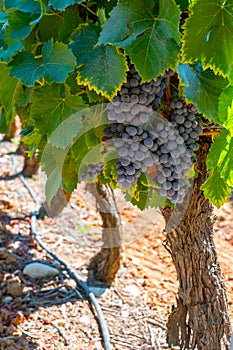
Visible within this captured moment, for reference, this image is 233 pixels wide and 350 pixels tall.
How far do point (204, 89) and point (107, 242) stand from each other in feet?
4.41

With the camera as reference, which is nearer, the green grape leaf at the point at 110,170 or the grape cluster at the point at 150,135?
the grape cluster at the point at 150,135

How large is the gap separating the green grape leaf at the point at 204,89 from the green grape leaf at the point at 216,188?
0.13m

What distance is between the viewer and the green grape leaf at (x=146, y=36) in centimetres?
90

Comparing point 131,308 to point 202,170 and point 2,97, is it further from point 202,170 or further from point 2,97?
point 2,97

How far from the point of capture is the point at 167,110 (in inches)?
45.1

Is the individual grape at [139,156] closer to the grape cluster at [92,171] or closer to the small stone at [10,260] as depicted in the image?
the grape cluster at [92,171]

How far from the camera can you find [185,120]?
1.11 meters

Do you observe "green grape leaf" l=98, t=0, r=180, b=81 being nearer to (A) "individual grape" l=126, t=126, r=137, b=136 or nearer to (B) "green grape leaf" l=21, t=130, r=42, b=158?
(A) "individual grape" l=126, t=126, r=137, b=136

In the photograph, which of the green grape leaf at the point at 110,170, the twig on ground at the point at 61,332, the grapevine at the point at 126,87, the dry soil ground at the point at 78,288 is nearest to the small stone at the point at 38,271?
the dry soil ground at the point at 78,288

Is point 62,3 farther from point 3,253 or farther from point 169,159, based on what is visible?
point 3,253

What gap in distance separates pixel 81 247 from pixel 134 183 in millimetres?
1788

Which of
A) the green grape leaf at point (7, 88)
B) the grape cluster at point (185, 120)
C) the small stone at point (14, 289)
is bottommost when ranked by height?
the small stone at point (14, 289)

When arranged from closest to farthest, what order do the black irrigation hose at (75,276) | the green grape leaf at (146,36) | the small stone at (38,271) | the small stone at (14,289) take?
the green grape leaf at (146,36), the black irrigation hose at (75,276), the small stone at (14,289), the small stone at (38,271)

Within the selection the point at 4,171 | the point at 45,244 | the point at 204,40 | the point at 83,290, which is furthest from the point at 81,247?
the point at 204,40
